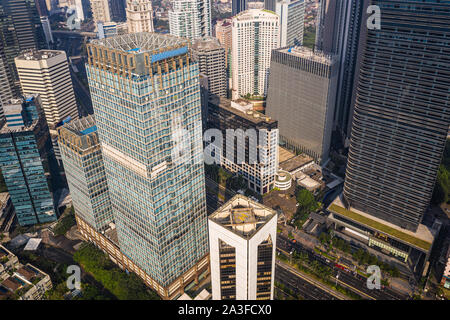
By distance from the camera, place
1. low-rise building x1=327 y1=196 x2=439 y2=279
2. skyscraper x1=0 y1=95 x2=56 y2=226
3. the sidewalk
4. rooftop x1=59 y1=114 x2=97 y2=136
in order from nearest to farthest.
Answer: rooftop x1=59 y1=114 x2=97 y2=136
the sidewalk
low-rise building x1=327 y1=196 x2=439 y2=279
skyscraper x1=0 y1=95 x2=56 y2=226

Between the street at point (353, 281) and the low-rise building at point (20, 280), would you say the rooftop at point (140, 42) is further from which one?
the street at point (353, 281)

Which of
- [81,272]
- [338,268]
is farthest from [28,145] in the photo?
[338,268]

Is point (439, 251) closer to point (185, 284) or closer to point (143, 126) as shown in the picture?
point (185, 284)

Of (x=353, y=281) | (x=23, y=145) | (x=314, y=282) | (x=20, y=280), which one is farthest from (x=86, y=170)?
(x=353, y=281)

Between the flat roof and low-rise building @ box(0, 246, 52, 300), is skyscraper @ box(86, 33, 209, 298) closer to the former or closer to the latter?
low-rise building @ box(0, 246, 52, 300)

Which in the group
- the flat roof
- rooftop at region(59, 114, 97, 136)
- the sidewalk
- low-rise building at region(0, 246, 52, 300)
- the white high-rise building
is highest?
rooftop at region(59, 114, 97, 136)

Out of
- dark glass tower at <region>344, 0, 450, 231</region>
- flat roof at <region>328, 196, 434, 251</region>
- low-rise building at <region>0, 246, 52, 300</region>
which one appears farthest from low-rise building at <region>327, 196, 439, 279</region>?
low-rise building at <region>0, 246, 52, 300</region>

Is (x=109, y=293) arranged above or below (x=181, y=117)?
below


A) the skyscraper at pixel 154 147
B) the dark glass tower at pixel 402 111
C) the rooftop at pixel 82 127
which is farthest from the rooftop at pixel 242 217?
the dark glass tower at pixel 402 111
